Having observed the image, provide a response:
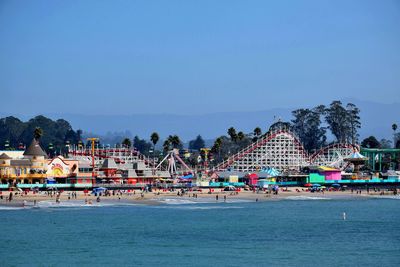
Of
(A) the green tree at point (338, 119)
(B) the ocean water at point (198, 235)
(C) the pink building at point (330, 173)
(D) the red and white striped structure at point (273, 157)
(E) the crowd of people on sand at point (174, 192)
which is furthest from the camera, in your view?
(A) the green tree at point (338, 119)

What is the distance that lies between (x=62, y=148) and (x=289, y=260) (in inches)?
6096

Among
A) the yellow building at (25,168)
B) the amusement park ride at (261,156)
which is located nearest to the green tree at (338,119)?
the amusement park ride at (261,156)

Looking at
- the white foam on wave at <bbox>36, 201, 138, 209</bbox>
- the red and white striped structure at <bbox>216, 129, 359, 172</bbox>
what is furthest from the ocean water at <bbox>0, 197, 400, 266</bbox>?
the red and white striped structure at <bbox>216, 129, 359, 172</bbox>

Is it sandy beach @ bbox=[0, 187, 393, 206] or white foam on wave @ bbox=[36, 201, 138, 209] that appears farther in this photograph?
sandy beach @ bbox=[0, 187, 393, 206]

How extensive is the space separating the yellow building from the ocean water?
21803 mm

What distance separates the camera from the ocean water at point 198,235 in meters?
46.4

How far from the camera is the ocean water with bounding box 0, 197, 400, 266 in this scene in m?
46.4

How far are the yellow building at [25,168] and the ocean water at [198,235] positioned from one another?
21.8m

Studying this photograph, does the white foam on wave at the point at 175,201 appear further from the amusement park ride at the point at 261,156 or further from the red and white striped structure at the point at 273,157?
the red and white striped structure at the point at 273,157

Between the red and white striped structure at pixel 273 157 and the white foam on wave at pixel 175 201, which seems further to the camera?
the red and white striped structure at pixel 273 157

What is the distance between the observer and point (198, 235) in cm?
5747

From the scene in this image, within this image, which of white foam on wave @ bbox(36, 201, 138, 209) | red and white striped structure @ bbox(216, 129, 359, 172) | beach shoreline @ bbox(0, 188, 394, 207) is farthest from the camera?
red and white striped structure @ bbox(216, 129, 359, 172)

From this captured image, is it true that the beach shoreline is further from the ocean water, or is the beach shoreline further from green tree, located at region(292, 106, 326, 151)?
green tree, located at region(292, 106, 326, 151)

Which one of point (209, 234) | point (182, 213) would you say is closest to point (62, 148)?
point (182, 213)
